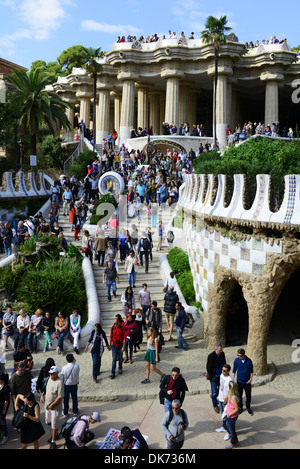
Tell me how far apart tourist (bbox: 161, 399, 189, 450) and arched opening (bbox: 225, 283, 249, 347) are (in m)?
7.47

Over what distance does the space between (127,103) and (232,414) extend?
3725 centimetres

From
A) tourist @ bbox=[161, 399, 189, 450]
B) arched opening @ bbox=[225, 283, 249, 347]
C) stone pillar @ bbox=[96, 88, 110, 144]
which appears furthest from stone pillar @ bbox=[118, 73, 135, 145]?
tourist @ bbox=[161, 399, 189, 450]

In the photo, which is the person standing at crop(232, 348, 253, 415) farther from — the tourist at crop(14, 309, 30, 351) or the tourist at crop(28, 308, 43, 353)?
the tourist at crop(28, 308, 43, 353)

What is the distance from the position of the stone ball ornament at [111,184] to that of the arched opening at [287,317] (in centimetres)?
1044

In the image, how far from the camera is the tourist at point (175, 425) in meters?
7.71

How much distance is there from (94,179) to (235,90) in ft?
87.4

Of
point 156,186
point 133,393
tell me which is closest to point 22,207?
point 156,186

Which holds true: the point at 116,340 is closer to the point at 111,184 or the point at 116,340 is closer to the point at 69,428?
the point at 69,428

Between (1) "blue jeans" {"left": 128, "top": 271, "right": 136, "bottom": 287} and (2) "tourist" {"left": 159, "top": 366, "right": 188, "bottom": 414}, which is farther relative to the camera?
(1) "blue jeans" {"left": 128, "top": 271, "right": 136, "bottom": 287}

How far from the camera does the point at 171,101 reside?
41.0 m

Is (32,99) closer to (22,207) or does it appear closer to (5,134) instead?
(22,207)

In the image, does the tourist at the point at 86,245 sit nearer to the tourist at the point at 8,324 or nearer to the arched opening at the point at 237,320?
the tourist at the point at 8,324

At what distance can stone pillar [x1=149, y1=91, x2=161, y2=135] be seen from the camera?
160 ft

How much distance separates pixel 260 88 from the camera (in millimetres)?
47938
